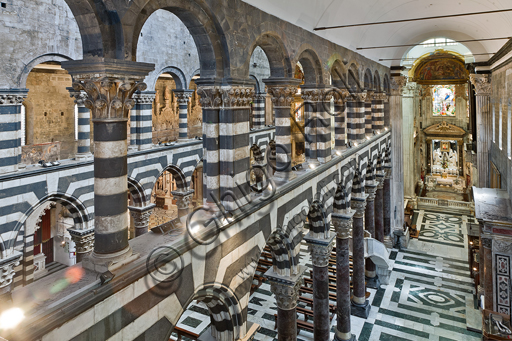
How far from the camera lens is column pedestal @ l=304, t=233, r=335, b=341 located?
10.4 meters

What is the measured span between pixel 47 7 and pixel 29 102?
540 centimetres

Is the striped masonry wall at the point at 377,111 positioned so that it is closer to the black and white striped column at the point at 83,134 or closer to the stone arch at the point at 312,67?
the stone arch at the point at 312,67

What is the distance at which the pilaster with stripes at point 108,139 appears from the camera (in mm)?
4492

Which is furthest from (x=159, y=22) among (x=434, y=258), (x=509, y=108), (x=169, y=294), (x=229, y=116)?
(x=434, y=258)

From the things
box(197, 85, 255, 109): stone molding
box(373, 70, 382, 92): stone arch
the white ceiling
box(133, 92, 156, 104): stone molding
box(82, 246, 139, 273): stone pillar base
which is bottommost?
box(82, 246, 139, 273): stone pillar base

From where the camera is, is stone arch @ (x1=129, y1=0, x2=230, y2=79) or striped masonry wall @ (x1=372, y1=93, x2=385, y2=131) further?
striped masonry wall @ (x1=372, y1=93, x2=385, y2=131)

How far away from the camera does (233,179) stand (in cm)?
670

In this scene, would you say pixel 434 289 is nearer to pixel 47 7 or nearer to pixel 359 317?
pixel 359 317

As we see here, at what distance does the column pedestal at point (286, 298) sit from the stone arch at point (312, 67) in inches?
198

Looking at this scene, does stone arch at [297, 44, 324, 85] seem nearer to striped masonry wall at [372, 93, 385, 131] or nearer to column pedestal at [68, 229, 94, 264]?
column pedestal at [68, 229, 94, 264]

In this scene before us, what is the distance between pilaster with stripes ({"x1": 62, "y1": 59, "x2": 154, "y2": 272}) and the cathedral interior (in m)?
0.02

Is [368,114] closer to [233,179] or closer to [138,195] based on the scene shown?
[138,195]

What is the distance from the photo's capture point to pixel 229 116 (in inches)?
262

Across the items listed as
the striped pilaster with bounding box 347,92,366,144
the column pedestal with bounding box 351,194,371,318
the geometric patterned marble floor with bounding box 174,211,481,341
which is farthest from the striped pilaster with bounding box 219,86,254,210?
the striped pilaster with bounding box 347,92,366,144
